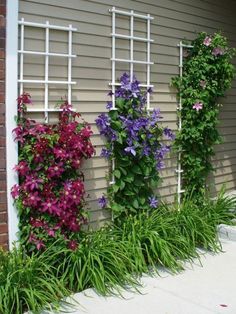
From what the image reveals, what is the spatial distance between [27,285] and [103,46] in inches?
91.6

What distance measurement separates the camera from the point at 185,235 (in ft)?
15.1

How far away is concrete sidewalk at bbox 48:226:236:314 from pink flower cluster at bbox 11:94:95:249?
1.96ft

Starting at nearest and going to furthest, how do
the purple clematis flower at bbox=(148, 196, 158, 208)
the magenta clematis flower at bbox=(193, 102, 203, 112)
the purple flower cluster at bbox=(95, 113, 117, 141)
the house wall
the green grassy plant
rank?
the green grassy plant → the house wall → the purple flower cluster at bbox=(95, 113, 117, 141) → the purple clematis flower at bbox=(148, 196, 158, 208) → the magenta clematis flower at bbox=(193, 102, 203, 112)

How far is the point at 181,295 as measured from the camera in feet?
12.1

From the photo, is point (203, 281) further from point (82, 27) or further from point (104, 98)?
point (82, 27)

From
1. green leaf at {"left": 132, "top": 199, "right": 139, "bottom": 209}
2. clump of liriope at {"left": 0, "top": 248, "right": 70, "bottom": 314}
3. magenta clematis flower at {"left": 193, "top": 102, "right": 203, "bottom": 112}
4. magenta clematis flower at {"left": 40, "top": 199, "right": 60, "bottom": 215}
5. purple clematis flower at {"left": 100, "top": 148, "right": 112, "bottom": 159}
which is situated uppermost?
magenta clematis flower at {"left": 193, "top": 102, "right": 203, "bottom": 112}

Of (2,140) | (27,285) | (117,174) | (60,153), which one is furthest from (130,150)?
(27,285)

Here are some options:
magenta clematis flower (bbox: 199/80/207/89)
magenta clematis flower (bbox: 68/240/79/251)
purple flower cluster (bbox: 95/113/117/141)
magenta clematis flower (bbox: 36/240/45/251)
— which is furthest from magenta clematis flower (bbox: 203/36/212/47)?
magenta clematis flower (bbox: 36/240/45/251)

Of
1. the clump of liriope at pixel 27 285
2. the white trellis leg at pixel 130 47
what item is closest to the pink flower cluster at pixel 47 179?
the clump of liriope at pixel 27 285

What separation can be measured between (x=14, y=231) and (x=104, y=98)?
1536 mm

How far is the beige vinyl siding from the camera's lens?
4094 millimetres

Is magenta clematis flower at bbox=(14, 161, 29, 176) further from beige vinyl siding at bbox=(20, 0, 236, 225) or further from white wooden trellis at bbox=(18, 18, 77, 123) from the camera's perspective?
beige vinyl siding at bbox=(20, 0, 236, 225)

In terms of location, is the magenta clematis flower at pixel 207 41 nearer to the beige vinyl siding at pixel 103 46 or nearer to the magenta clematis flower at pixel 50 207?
the beige vinyl siding at pixel 103 46

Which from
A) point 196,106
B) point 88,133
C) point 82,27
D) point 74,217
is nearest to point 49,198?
point 74,217
